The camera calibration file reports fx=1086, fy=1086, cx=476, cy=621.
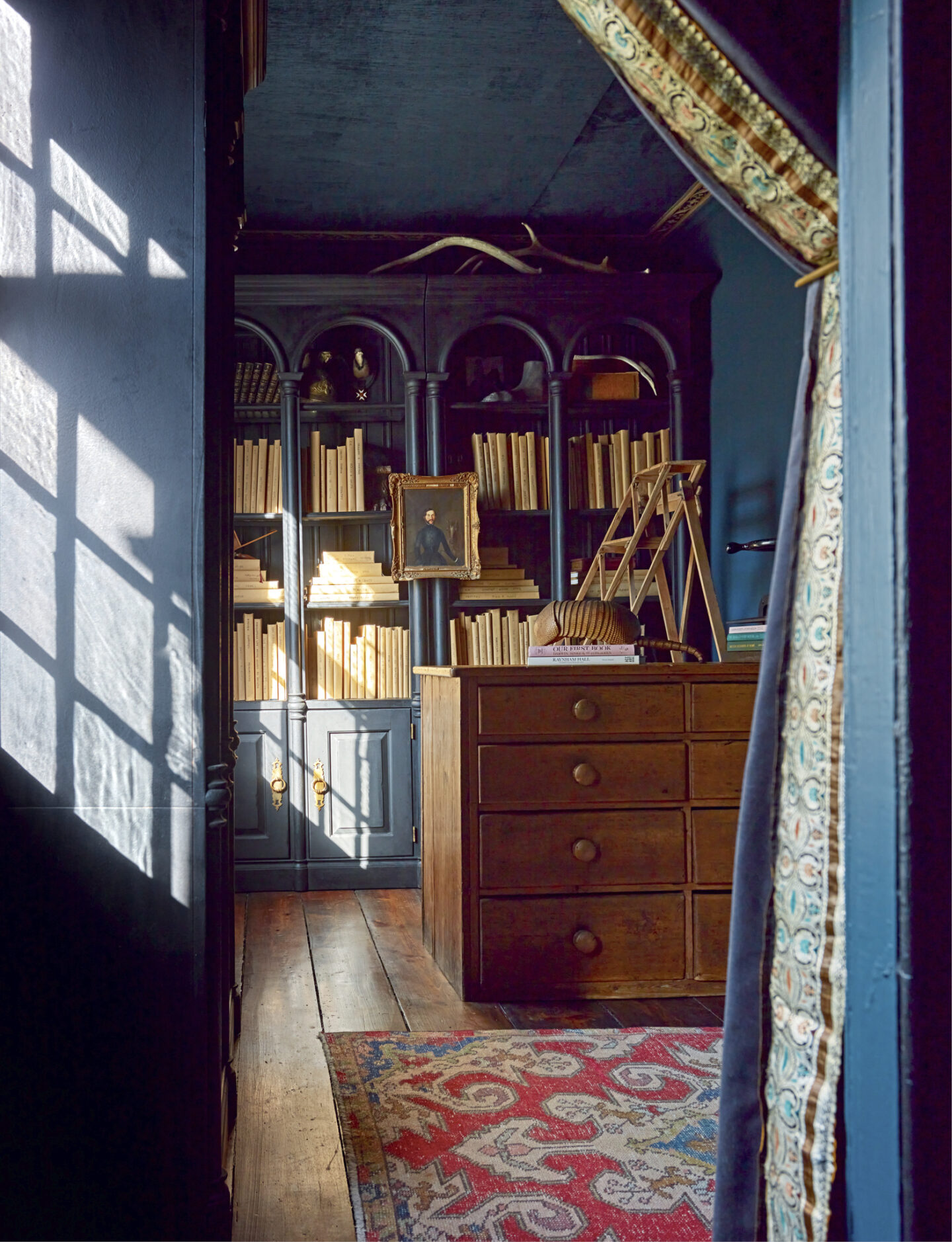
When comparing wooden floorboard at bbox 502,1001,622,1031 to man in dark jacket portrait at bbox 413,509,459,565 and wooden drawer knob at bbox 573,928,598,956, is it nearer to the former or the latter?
wooden drawer knob at bbox 573,928,598,956

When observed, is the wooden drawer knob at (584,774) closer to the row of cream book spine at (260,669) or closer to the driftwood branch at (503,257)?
the row of cream book spine at (260,669)

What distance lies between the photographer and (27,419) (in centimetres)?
158

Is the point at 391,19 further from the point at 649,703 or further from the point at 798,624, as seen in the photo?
the point at 798,624

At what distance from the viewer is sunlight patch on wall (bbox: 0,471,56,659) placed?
1.56m

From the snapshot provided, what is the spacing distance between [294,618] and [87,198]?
118 inches

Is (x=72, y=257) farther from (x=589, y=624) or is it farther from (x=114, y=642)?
(x=589, y=624)

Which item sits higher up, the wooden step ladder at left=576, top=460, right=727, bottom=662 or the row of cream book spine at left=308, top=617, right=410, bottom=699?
the wooden step ladder at left=576, top=460, right=727, bottom=662

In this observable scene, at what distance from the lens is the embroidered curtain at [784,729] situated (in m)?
1.07

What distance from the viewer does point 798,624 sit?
1.15 metres

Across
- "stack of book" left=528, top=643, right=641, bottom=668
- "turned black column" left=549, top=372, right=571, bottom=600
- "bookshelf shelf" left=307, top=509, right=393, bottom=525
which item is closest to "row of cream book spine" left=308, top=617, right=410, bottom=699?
"bookshelf shelf" left=307, top=509, right=393, bottom=525

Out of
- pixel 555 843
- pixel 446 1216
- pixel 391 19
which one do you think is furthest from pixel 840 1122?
pixel 391 19

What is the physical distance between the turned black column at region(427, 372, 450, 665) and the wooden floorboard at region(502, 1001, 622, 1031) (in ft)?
6.55

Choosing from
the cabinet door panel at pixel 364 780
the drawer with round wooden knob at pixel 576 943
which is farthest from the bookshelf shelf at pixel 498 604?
the drawer with round wooden knob at pixel 576 943

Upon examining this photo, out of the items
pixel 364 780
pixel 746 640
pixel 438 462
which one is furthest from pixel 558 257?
pixel 364 780
